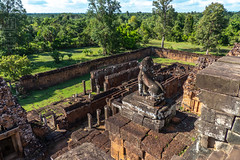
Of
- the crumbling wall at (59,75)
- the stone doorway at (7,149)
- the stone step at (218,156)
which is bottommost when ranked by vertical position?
the stone doorway at (7,149)

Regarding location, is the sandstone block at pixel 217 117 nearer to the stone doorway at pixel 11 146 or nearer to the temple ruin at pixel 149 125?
the temple ruin at pixel 149 125

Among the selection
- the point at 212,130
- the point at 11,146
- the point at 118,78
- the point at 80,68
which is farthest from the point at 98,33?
the point at 212,130

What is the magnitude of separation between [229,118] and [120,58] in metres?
23.7

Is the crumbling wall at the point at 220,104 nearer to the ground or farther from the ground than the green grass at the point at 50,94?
farther from the ground

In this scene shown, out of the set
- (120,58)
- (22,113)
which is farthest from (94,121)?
(120,58)

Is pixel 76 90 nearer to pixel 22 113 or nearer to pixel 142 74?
pixel 22 113

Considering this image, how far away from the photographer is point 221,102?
2664 millimetres

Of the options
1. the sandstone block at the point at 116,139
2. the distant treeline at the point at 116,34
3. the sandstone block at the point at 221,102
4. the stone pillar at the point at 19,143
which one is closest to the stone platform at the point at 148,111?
the sandstone block at the point at 116,139

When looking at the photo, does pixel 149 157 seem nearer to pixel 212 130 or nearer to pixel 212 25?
pixel 212 130

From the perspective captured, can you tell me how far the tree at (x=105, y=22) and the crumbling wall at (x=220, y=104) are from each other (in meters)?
24.9

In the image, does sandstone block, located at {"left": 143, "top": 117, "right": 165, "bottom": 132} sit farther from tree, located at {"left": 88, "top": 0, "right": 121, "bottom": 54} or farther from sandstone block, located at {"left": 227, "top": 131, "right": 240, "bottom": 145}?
tree, located at {"left": 88, "top": 0, "right": 121, "bottom": 54}

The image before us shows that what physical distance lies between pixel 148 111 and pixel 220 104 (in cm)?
222

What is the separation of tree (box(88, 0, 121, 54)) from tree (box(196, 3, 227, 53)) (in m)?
12.7

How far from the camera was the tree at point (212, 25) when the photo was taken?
75.1 ft
